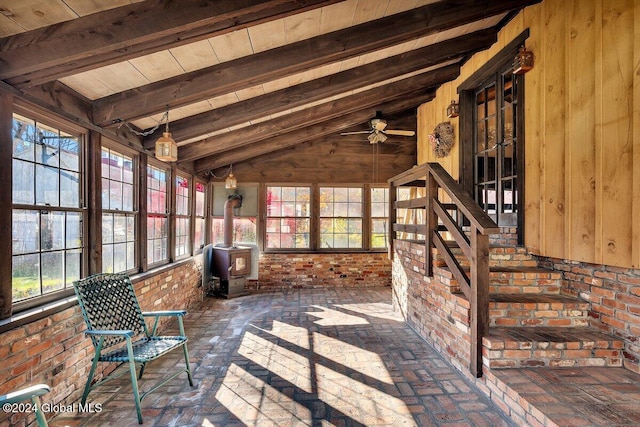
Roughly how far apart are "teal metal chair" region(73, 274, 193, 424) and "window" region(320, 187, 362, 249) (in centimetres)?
453

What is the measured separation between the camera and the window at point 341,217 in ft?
23.2

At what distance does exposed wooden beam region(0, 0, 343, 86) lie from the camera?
1.94m

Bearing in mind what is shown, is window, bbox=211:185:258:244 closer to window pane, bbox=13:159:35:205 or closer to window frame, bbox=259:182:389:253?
window frame, bbox=259:182:389:253

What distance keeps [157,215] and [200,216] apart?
188 centimetres

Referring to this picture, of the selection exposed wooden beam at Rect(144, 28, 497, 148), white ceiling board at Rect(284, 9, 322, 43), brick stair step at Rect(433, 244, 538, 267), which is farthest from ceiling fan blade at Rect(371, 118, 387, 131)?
brick stair step at Rect(433, 244, 538, 267)

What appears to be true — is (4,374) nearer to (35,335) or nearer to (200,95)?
(35,335)

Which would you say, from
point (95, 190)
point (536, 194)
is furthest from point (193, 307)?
point (536, 194)

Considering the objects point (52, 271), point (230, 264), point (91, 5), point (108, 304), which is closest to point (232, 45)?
point (91, 5)

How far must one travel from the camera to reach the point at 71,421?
2.27 meters

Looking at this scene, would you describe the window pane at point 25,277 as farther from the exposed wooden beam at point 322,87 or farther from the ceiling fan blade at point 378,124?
the ceiling fan blade at point 378,124

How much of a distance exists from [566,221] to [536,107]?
1.29m

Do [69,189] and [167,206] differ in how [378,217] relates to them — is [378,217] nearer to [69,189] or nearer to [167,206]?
[167,206]

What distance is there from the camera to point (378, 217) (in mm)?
7129

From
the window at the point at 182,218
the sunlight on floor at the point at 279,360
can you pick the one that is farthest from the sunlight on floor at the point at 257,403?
the window at the point at 182,218
